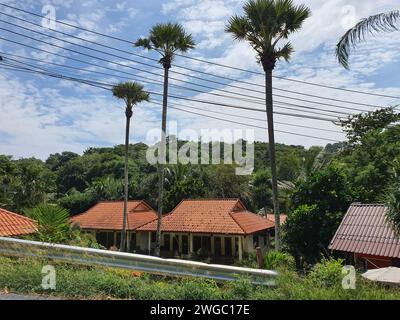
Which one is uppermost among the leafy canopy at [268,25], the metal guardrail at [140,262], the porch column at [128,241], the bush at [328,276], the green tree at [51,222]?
the leafy canopy at [268,25]

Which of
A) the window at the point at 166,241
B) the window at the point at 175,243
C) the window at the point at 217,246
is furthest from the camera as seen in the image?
the window at the point at 166,241

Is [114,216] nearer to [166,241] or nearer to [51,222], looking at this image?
[166,241]

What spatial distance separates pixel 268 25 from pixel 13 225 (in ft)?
42.1

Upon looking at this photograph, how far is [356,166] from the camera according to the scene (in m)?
25.9

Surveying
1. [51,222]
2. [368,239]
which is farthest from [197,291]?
[368,239]

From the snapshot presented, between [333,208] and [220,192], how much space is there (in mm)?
24551

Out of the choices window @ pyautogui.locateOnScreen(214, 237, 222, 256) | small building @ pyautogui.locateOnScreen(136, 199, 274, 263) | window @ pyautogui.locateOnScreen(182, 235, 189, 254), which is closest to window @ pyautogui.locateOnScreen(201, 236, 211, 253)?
small building @ pyautogui.locateOnScreen(136, 199, 274, 263)

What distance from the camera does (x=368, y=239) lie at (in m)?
15.3

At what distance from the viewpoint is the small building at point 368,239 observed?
1446cm

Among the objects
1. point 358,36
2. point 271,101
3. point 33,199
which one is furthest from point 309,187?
point 33,199

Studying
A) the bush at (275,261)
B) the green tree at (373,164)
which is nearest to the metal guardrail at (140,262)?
the bush at (275,261)

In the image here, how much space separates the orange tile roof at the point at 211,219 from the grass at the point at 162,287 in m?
19.7

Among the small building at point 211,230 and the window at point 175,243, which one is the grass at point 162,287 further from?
the window at point 175,243
